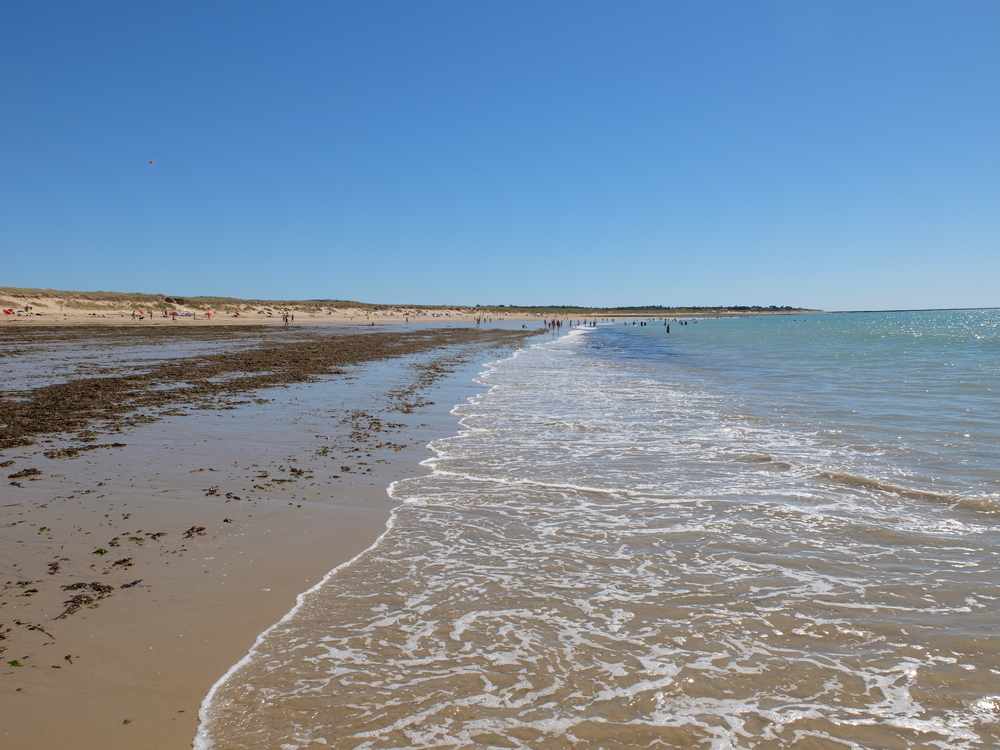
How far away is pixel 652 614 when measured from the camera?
470 cm

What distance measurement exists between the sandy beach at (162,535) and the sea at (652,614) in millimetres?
393

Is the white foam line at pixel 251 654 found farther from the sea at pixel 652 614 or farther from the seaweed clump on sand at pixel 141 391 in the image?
the seaweed clump on sand at pixel 141 391

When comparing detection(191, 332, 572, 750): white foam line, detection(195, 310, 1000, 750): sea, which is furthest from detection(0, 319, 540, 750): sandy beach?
detection(195, 310, 1000, 750): sea

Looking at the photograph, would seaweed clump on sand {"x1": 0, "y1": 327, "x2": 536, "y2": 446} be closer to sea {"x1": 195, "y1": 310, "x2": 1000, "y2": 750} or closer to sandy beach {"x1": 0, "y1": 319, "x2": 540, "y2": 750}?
sandy beach {"x1": 0, "y1": 319, "x2": 540, "y2": 750}

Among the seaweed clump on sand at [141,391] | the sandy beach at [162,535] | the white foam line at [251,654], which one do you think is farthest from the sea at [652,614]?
the seaweed clump on sand at [141,391]

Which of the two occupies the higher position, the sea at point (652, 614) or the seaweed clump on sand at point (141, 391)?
the seaweed clump on sand at point (141, 391)

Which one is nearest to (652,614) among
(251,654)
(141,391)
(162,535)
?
(251,654)

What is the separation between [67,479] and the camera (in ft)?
25.6

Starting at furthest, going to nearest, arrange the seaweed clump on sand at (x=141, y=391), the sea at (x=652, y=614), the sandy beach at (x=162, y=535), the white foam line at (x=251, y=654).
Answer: the seaweed clump on sand at (x=141, y=391) → the sandy beach at (x=162, y=535) → the sea at (x=652, y=614) → the white foam line at (x=251, y=654)

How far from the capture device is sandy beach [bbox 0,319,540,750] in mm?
3572

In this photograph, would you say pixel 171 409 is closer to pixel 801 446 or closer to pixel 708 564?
pixel 708 564

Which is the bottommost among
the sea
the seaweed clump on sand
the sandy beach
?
the sea

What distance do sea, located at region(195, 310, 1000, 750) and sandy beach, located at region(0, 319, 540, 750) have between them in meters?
0.39

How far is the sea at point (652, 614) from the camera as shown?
3453mm
